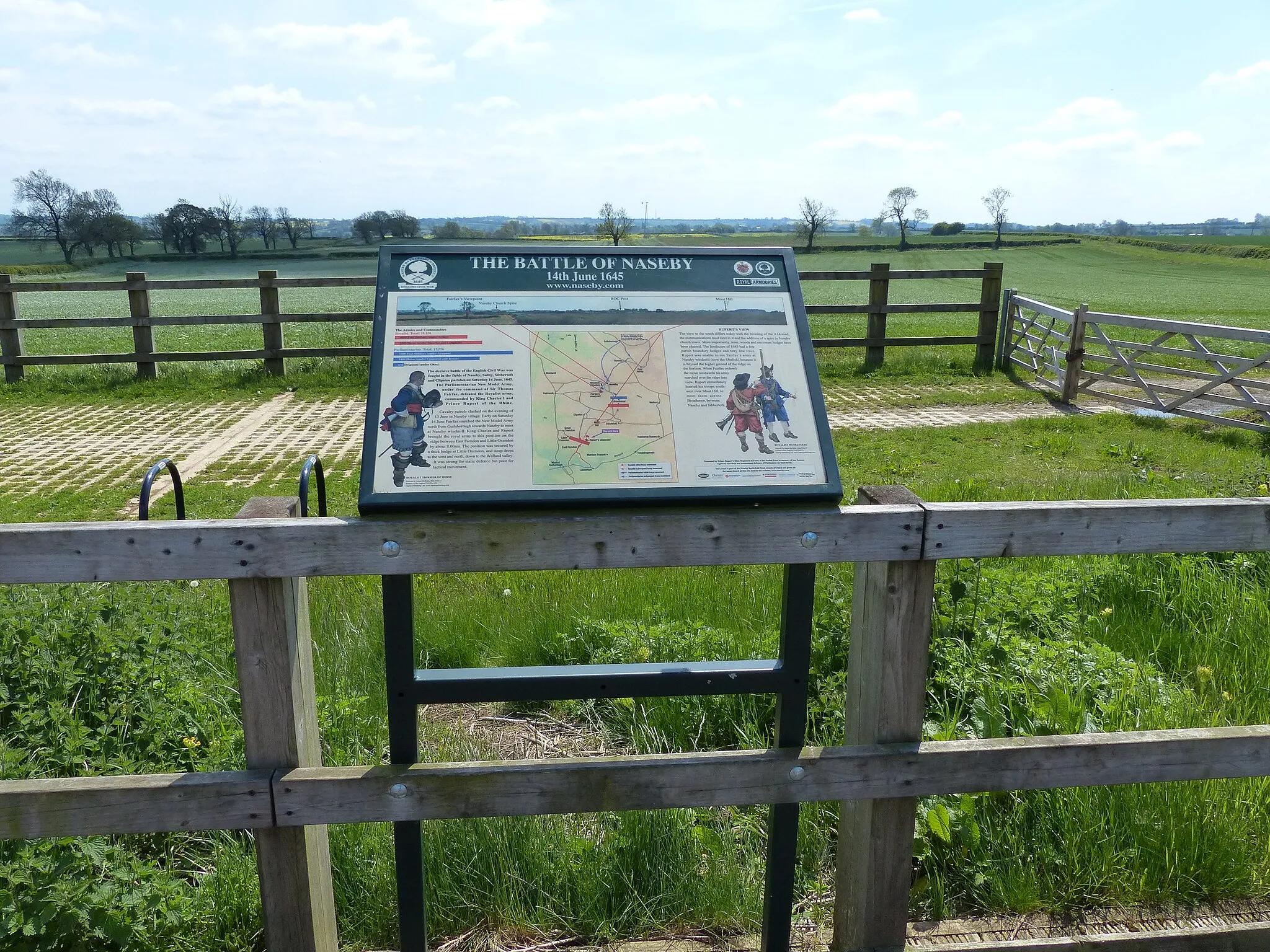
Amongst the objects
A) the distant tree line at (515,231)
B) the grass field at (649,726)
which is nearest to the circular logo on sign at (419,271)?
the grass field at (649,726)

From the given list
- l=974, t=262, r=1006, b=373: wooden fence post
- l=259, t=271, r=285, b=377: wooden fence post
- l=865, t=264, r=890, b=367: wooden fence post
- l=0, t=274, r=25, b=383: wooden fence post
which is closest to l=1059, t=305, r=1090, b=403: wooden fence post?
l=974, t=262, r=1006, b=373: wooden fence post

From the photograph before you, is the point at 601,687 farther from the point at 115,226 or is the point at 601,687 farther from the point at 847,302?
the point at 115,226

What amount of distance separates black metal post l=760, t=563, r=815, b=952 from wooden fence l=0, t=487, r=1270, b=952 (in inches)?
3.2

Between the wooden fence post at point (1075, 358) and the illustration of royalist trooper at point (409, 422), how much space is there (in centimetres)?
1308

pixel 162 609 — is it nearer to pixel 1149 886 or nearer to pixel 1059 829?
pixel 1059 829

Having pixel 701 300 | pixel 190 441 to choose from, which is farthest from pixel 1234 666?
pixel 190 441

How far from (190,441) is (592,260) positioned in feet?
31.9

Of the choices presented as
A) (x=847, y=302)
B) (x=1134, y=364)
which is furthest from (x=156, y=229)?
(x=1134, y=364)

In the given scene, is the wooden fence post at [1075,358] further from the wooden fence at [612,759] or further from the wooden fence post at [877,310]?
the wooden fence at [612,759]

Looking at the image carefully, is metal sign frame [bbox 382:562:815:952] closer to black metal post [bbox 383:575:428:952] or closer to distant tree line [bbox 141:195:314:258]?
black metal post [bbox 383:575:428:952]

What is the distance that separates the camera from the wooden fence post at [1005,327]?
15.8 meters

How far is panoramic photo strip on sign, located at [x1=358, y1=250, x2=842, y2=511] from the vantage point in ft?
6.82

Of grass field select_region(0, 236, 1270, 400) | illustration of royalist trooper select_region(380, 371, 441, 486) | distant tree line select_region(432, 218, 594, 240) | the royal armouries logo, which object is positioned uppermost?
distant tree line select_region(432, 218, 594, 240)

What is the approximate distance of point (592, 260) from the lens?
7.84ft
